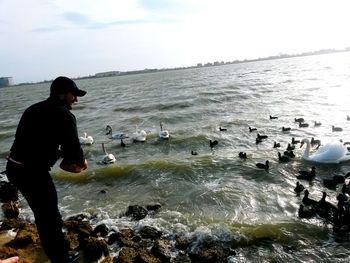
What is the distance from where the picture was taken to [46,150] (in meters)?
5.22

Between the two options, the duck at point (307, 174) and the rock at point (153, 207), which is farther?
the duck at point (307, 174)

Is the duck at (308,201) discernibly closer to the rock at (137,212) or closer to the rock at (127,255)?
the rock at (137,212)

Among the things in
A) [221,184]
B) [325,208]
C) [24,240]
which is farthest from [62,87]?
[221,184]

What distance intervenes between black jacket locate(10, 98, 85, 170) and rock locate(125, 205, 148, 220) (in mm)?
5544

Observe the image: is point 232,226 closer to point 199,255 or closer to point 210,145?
point 199,255

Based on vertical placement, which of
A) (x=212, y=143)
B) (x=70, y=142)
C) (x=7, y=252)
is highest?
(x=70, y=142)

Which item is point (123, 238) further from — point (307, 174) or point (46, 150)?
point (307, 174)

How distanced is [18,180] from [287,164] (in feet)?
37.1

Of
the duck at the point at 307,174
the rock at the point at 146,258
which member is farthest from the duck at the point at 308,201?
the rock at the point at 146,258

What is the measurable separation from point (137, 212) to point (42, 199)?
5.48 m

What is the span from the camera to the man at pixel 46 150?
5.08 m

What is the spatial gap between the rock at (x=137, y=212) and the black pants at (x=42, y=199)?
16.0ft

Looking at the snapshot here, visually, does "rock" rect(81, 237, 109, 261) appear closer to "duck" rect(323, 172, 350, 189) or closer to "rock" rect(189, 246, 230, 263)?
"rock" rect(189, 246, 230, 263)

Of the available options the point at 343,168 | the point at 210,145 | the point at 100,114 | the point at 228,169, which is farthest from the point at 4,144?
the point at 343,168
